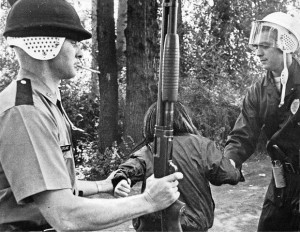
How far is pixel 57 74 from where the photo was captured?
2.40m

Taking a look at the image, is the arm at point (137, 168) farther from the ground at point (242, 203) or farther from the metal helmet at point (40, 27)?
the ground at point (242, 203)

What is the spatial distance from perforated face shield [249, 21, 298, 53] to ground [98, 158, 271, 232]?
2.75 meters

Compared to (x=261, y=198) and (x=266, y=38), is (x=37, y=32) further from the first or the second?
(x=261, y=198)

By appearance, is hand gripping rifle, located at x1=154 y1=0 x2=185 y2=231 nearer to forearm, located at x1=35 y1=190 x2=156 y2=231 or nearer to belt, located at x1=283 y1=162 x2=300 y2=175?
forearm, located at x1=35 y1=190 x2=156 y2=231

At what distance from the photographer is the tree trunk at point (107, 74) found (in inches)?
357

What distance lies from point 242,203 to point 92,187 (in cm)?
452

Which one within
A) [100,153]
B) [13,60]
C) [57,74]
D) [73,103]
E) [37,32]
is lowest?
[100,153]

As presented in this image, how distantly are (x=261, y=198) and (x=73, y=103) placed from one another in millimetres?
4812

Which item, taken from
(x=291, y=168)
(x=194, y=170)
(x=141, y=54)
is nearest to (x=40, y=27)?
(x=194, y=170)

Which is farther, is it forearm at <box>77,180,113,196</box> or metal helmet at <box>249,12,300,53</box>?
metal helmet at <box>249,12,300,53</box>

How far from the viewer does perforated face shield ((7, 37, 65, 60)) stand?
2.26m

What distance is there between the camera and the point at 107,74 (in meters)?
9.27

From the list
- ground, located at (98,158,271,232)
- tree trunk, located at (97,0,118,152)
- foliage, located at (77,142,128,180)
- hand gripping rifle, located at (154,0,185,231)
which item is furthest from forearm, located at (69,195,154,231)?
tree trunk, located at (97,0,118,152)

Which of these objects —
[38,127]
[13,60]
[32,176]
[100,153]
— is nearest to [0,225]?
[32,176]
